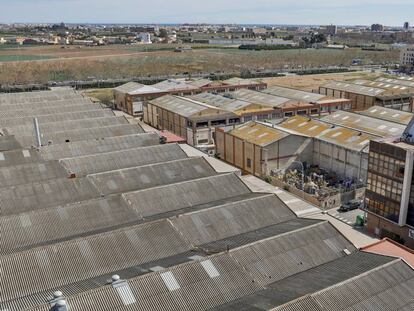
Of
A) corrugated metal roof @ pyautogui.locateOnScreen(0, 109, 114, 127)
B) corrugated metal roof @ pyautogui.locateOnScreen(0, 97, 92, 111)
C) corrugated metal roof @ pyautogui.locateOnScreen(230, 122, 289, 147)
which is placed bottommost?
corrugated metal roof @ pyautogui.locateOnScreen(0, 109, 114, 127)

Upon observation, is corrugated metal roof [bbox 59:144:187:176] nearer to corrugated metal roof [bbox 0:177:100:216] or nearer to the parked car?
corrugated metal roof [bbox 0:177:100:216]

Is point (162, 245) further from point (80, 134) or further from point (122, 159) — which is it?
point (80, 134)

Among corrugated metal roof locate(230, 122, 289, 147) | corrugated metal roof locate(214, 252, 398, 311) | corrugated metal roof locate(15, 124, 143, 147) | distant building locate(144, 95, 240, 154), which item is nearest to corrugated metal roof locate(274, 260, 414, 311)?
corrugated metal roof locate(214, 252, 398, 311)

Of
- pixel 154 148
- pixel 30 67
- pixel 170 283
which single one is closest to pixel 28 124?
pixel 154 148

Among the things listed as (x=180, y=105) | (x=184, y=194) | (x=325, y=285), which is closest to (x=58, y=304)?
(x=325, y=285)

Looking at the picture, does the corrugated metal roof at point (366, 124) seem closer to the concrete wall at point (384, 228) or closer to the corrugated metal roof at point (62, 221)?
the concrete wall at point (384, 228)

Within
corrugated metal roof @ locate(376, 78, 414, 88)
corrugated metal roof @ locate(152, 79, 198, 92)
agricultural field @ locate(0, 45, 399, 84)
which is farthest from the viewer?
agricultural field @ locate(0, 45, 399, 84)

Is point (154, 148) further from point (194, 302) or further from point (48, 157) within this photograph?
point (194, 302)
